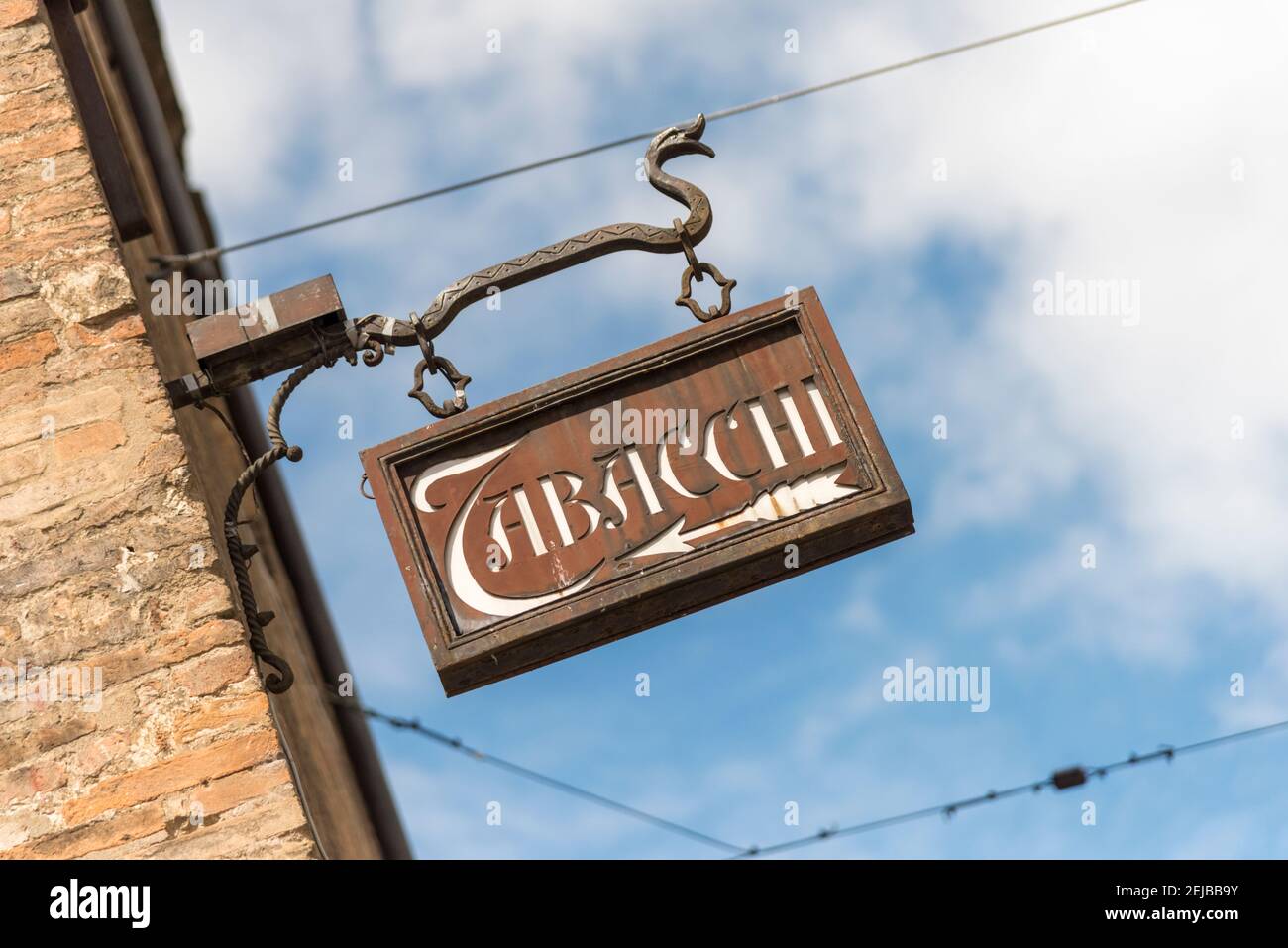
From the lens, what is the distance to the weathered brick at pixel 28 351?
11.8 feet

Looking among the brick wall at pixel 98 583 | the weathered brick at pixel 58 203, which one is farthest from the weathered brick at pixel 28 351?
the weathered brick at pixel 58 203

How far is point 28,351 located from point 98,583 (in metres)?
0.64

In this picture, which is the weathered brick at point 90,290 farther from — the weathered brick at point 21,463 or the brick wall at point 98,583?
the weathered brick at point 21,463

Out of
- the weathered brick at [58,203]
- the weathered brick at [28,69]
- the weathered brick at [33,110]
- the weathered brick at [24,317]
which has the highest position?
the weathered brick at [28,69]

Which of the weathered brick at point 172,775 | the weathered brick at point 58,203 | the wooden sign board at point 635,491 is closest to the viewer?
the wooden sign board at point 635,491

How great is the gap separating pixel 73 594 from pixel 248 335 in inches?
28.9

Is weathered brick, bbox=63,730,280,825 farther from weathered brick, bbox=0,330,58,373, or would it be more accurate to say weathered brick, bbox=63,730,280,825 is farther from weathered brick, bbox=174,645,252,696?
weathered brick, bbox=0,330,58,373

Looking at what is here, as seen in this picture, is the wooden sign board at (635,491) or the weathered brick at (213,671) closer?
the wooden sign board at (635,491)

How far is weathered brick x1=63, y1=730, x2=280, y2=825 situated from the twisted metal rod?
183 millimetres

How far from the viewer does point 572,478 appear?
3193mm

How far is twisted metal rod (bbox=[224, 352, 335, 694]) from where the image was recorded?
3.42m

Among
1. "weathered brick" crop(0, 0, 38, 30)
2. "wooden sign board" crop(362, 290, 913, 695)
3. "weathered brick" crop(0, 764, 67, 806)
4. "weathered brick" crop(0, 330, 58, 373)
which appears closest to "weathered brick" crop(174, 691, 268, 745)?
"weathered brick" crop(0, 764, 67, 806)
